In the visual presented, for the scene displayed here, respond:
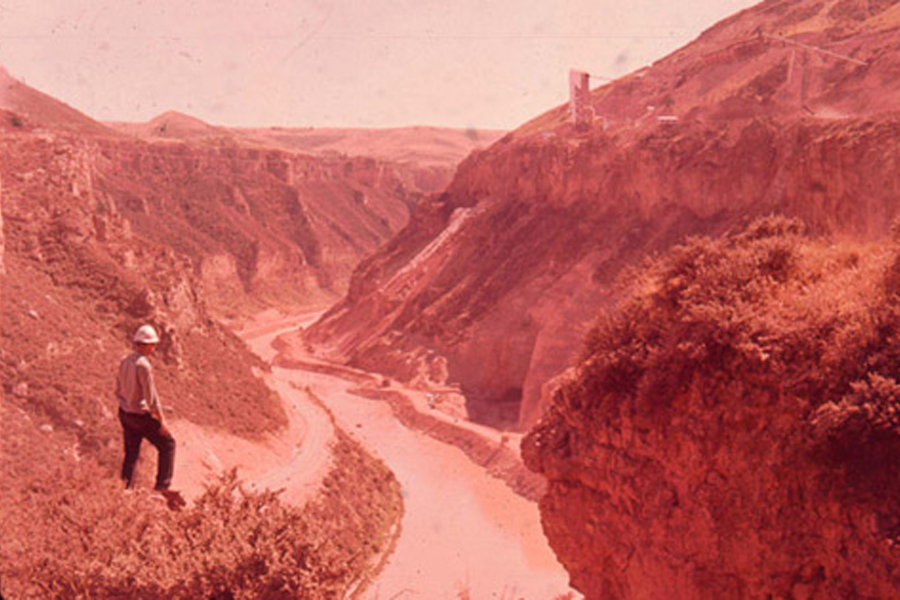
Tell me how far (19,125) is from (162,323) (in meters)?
27.2

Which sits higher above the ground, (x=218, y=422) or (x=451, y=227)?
(x=451, y=227)

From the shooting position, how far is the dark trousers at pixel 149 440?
8.16 metres

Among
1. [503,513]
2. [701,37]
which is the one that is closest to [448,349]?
[503,513]

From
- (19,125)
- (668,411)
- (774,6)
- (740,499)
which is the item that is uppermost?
(774,6)

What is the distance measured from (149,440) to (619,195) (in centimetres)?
2914

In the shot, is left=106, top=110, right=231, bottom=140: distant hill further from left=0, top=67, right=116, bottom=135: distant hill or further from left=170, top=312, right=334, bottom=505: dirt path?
left=170, top=312, right=334, bottom=505: dirt path

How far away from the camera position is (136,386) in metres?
7.88

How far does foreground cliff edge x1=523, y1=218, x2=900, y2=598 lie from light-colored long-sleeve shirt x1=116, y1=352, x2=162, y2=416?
478cm

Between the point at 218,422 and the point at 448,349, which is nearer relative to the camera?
the point at 218,422

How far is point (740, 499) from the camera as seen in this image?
7.75 m

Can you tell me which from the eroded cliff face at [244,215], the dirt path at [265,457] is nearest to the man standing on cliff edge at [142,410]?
the dirt path at [265,457]

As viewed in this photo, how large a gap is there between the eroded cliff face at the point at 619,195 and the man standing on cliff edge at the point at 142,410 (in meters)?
19.3

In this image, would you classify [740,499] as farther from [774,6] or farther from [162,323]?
[774,6]

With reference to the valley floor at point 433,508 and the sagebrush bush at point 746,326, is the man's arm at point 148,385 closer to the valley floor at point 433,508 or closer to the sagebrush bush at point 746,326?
the sagebrush bush at point 746,326
